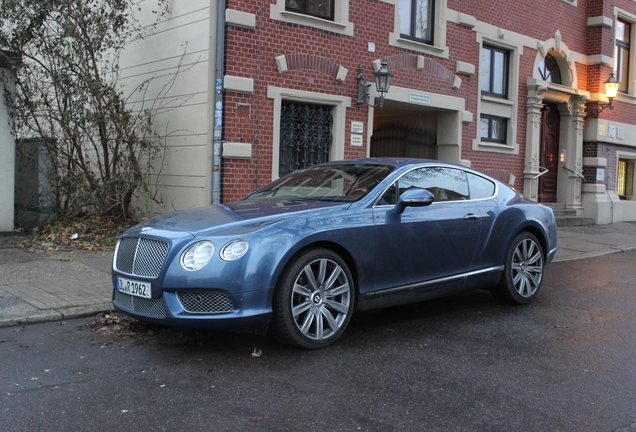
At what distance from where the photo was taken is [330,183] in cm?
595

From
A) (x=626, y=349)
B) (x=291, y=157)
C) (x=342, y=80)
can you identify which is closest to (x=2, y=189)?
(x=291, y=157)

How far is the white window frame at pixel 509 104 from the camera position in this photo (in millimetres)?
15359

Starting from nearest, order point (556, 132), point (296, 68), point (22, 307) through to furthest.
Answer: point (22, 307)
point (296, 68)
point (556, 132)

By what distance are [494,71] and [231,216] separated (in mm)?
12434

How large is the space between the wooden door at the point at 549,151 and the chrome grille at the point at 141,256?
1421cm

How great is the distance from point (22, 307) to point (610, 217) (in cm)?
1625

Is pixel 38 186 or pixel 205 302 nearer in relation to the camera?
pixel 205 302

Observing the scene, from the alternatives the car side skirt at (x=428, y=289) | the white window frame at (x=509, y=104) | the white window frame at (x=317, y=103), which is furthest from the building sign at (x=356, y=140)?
the car side skirt at (x=428, y=289)

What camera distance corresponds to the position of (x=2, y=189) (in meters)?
10.4

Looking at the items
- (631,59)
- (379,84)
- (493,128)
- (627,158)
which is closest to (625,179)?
(627,158)

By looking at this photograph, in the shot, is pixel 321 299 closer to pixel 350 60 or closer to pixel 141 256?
pixel 141 256

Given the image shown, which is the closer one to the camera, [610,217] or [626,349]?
[626,349]

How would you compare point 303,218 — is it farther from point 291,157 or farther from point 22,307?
point 291,157

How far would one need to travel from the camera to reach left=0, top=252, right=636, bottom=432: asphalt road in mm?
3678
